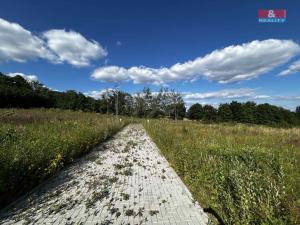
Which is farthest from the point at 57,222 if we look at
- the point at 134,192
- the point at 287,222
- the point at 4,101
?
the point at 4,101

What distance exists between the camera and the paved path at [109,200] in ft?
12.5

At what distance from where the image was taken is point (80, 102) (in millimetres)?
73688

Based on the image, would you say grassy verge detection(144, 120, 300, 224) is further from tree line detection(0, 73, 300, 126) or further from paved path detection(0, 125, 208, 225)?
tree line detection(0, 73, 300, 126)

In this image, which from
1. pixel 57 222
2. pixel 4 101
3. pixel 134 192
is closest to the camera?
pixel 57 222

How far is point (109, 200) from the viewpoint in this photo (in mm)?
4598

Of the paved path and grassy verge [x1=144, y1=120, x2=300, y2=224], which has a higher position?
grassy verge [x1=144, y1=120, x2=300, y2=224]

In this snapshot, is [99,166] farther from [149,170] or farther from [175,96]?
[175,96]

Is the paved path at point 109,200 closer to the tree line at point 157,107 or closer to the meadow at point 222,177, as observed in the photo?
the meadow at point 222,177

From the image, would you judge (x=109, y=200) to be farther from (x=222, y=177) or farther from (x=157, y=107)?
(x=157, y=107)

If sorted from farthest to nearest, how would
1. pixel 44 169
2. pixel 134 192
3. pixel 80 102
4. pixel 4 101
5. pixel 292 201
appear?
pixel 80 102, pixel 4 101, pixel 44 169, pixel 134 192, pixel 292 201

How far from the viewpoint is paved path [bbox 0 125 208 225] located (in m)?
3.82

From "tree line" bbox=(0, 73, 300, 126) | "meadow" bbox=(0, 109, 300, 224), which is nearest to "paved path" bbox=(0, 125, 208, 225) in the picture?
"meadow" bbox=(0, 109, 300, 224)

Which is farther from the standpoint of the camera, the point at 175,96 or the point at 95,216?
the point at 175,96

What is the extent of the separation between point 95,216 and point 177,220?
144 cm
